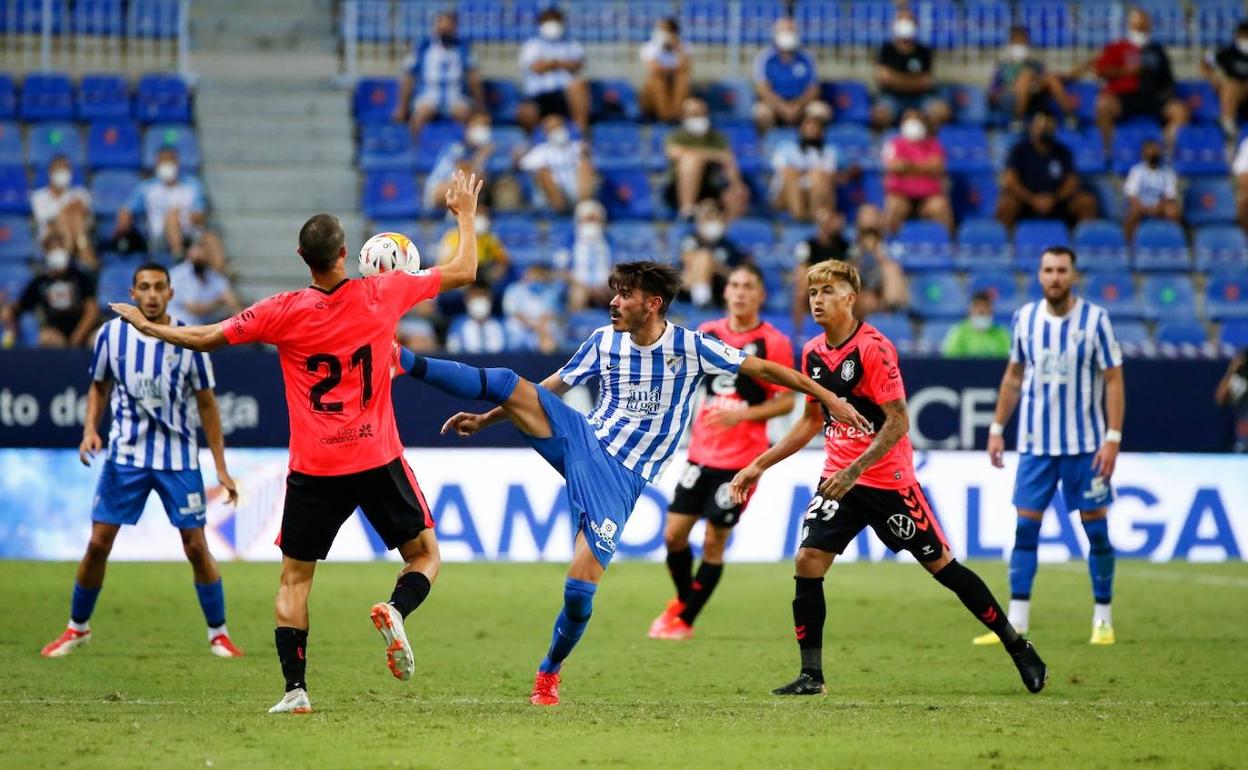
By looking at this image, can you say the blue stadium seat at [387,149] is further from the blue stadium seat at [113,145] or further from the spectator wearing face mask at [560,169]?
the blue stadium seat at [113,145]

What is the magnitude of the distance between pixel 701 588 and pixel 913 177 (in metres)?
10.6

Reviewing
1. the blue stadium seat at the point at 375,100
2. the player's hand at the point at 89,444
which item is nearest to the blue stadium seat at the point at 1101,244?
the blue stadium seat at the point at 375,100

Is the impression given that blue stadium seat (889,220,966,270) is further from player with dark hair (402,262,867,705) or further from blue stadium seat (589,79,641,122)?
player with dark hair (402,262,867,705)

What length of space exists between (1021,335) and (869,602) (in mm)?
2984

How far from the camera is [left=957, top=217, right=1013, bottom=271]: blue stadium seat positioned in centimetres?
2003

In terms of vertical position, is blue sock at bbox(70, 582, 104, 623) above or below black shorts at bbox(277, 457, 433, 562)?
below

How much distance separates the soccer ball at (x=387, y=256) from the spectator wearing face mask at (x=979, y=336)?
1022cm

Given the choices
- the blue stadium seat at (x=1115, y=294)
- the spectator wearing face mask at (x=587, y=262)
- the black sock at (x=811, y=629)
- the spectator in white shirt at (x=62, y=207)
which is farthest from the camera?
the blue stadium seat at (x=1115, y=294)

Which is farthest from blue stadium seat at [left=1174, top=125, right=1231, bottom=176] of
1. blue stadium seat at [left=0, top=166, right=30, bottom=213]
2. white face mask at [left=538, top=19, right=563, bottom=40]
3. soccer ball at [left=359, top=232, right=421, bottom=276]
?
soccer ball at [left=359, top=232, right=421, bottom=276]

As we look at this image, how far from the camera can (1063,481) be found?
10656 millimetres

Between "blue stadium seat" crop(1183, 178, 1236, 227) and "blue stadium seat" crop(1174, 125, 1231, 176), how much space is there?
0.19 metres

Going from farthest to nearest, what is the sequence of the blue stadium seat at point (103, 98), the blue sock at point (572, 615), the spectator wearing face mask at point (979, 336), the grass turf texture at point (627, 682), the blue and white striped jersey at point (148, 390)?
1. the blue stadium seat at point (103, 98)
2. the spectator wearing face mask at point (979, 336)
3. the blue and white striped jersey at point (148, 390)
4. the blue sock at point (572, 615)
5. the grass turf texture at point (627, 682)

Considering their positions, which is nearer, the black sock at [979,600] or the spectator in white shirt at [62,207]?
the black sock at [979,600]

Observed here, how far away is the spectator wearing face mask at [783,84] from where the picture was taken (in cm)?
2119
